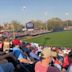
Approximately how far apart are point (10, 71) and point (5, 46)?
21.7 ft

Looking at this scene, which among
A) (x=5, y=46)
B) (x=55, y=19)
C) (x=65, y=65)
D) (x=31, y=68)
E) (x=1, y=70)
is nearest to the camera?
(x=1, y=70)

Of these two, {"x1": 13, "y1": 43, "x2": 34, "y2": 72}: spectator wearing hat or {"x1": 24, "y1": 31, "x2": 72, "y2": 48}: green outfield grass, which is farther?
{"x1": 24, "y1": 31, "x2": 72, "y2": 48}: green outfield grass

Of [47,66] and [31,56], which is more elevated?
[47,66]

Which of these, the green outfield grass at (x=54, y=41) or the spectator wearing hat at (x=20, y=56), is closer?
the spectator wearing hat at (x=20, y=56)

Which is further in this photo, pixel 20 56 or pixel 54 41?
pixel 54 41

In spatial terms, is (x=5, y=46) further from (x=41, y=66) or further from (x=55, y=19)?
(x=55, y=19)

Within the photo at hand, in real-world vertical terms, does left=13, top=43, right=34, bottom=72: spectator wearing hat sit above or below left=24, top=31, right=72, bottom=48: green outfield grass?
above

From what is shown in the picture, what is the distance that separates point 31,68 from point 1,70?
1495 mm

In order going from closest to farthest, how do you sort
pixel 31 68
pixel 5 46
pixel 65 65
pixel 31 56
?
pixel 31 68 < pixel 65 65 < pixel 31 56 < pixel 5 46

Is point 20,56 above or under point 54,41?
above

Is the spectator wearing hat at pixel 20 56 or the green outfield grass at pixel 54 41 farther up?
the spectator wearing hat at pixel 20 56

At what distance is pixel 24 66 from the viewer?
659 cm

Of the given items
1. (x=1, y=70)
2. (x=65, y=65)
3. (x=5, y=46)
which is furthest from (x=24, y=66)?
(x=5, y=46)

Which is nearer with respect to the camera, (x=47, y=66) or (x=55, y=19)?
(x=47, y=66)
